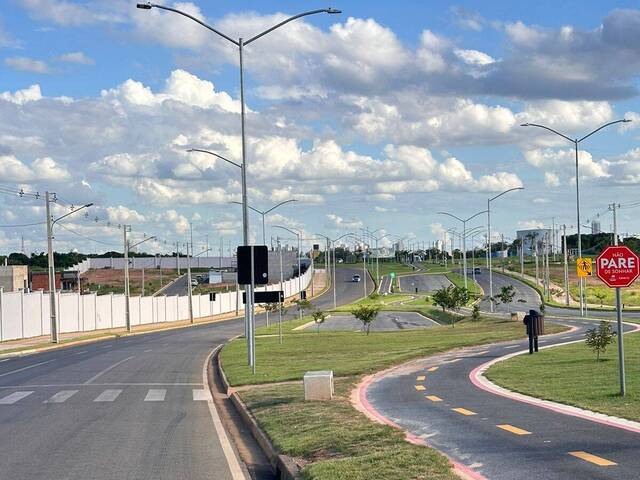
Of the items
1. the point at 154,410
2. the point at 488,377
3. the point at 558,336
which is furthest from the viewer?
the point at 558,336

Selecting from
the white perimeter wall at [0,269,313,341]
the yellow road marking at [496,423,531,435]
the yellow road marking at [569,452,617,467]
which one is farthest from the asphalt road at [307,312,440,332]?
the yellow road marking at [569,452,617,467]

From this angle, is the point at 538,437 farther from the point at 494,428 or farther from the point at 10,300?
the point at 10,300

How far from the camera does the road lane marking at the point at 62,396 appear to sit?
21.9 m

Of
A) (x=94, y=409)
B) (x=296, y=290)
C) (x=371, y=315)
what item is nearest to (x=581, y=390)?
(x=94, y=409)

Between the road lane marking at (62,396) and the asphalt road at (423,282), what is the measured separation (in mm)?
109401

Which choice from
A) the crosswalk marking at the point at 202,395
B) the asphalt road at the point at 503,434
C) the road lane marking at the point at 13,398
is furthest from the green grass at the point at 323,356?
the road lane marking at the point at 13,398

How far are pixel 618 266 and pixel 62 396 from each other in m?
14.7

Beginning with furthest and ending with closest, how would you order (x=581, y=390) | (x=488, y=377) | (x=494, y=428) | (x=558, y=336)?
(x=558, y=336) → (x=488, y=377) → (x=581, y=390) → (x=494, y=428)

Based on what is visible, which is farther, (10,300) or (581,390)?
(10,300)

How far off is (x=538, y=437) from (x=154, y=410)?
10.1 m

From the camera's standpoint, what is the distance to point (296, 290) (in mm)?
142500

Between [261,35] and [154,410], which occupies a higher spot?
[261,35]

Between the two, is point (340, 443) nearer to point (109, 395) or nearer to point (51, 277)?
point (109, 395)

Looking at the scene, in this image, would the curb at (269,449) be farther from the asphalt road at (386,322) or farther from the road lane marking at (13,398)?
the asphalt road at (386,322)
